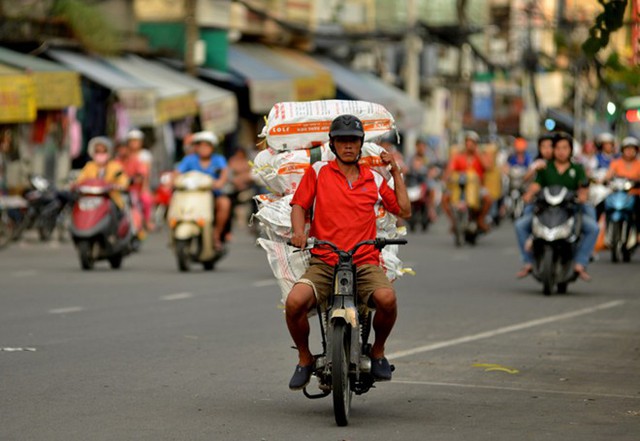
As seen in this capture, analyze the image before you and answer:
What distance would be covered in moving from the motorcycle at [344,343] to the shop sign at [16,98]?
22.4m

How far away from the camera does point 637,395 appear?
11203 millimetres

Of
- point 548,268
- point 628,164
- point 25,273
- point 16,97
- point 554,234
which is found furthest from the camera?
point 16,97

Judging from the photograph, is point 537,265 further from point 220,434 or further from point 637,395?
point 220,434

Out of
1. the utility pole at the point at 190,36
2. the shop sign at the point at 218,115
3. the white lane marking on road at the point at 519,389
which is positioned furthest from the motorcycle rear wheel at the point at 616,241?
the utility pole at the point at 190,36

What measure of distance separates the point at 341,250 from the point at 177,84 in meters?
32.7

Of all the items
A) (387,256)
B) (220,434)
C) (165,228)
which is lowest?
(165,228)

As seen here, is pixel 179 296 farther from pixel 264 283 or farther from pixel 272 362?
pixel 272 362

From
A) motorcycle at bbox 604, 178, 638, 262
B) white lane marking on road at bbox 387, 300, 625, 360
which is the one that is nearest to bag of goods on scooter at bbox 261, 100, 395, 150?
white lane marking on road at bbox 387, 300, 625, 360

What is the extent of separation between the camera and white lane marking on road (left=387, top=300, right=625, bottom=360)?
13.7 metres

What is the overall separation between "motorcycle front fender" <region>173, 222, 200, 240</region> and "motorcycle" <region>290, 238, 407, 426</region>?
1275 cm

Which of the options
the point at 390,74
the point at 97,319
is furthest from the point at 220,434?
the point at 390,74

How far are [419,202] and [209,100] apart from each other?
673cm

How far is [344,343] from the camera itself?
965 centimetres

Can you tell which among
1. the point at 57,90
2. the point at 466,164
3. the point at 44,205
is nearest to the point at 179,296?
the point at 44,205
